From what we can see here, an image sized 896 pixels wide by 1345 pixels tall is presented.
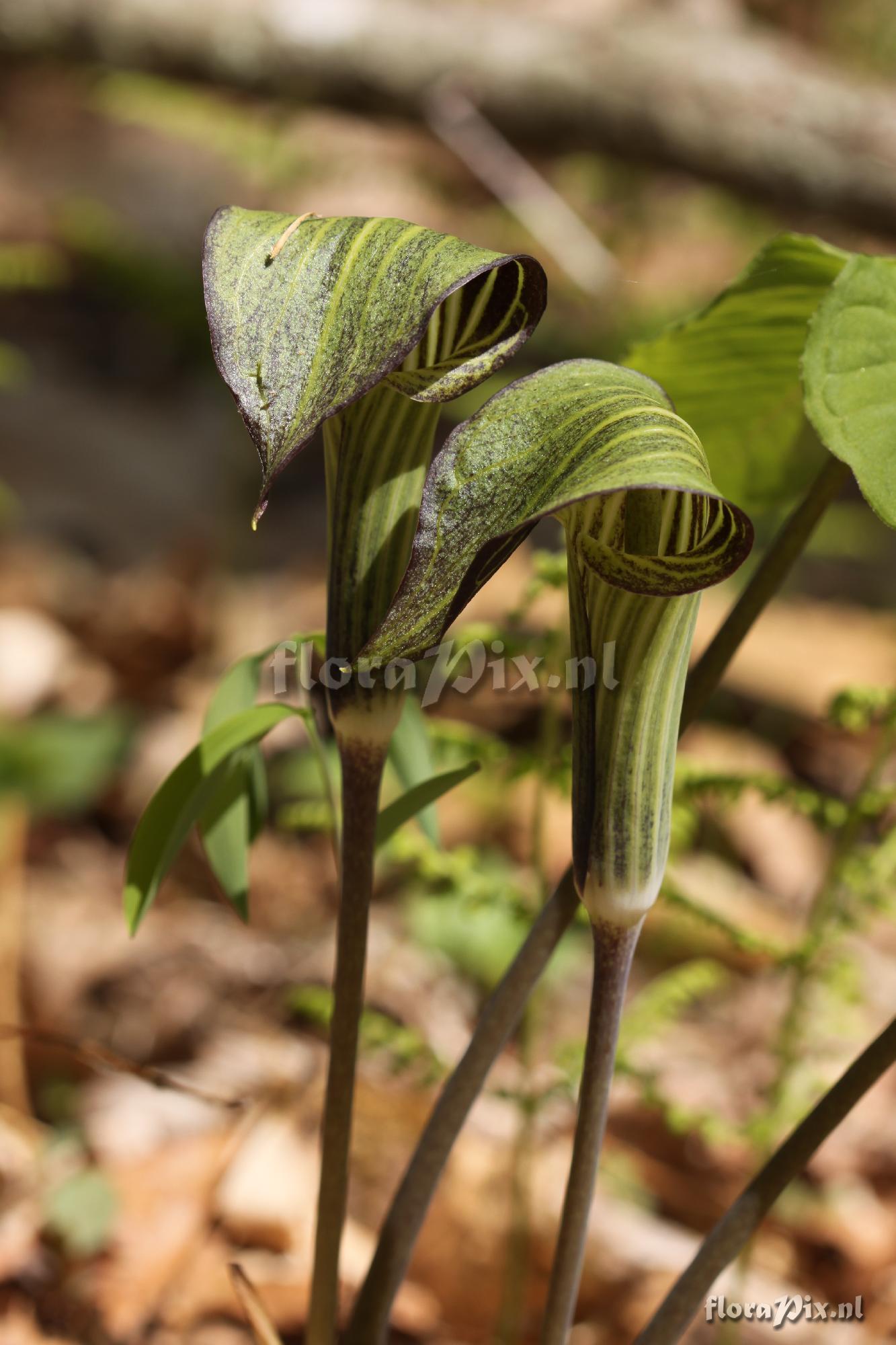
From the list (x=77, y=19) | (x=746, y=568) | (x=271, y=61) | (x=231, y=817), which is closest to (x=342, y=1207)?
(x=231, y=817)

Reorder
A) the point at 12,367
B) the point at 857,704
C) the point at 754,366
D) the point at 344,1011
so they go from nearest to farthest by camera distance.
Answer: the point at 344,1011 < the point at 754,366 < the point at 857,704 < the point at 12,367

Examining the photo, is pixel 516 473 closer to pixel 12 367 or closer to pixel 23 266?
pixel 23 266

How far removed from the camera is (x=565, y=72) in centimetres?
288

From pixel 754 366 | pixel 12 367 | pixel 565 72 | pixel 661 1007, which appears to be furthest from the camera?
pixel 12 367

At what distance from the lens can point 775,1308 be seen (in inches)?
43.7

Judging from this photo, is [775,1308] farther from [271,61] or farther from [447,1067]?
[271,61]

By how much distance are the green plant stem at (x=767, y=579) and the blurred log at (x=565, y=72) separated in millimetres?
2218

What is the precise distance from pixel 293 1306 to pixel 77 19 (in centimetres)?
300

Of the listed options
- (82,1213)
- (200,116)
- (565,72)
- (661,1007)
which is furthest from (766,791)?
(200,116)

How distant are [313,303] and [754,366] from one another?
0.39 meters

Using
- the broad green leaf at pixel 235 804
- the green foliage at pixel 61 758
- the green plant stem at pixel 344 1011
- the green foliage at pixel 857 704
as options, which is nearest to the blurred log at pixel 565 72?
the green foliage at pixel 61 758

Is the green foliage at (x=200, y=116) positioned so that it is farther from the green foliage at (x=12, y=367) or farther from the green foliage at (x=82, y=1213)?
the green foliage at (x=82, y=1213)

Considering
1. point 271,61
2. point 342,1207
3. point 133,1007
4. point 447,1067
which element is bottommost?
point 133,1007

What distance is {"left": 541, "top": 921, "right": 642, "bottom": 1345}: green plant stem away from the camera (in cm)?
61
